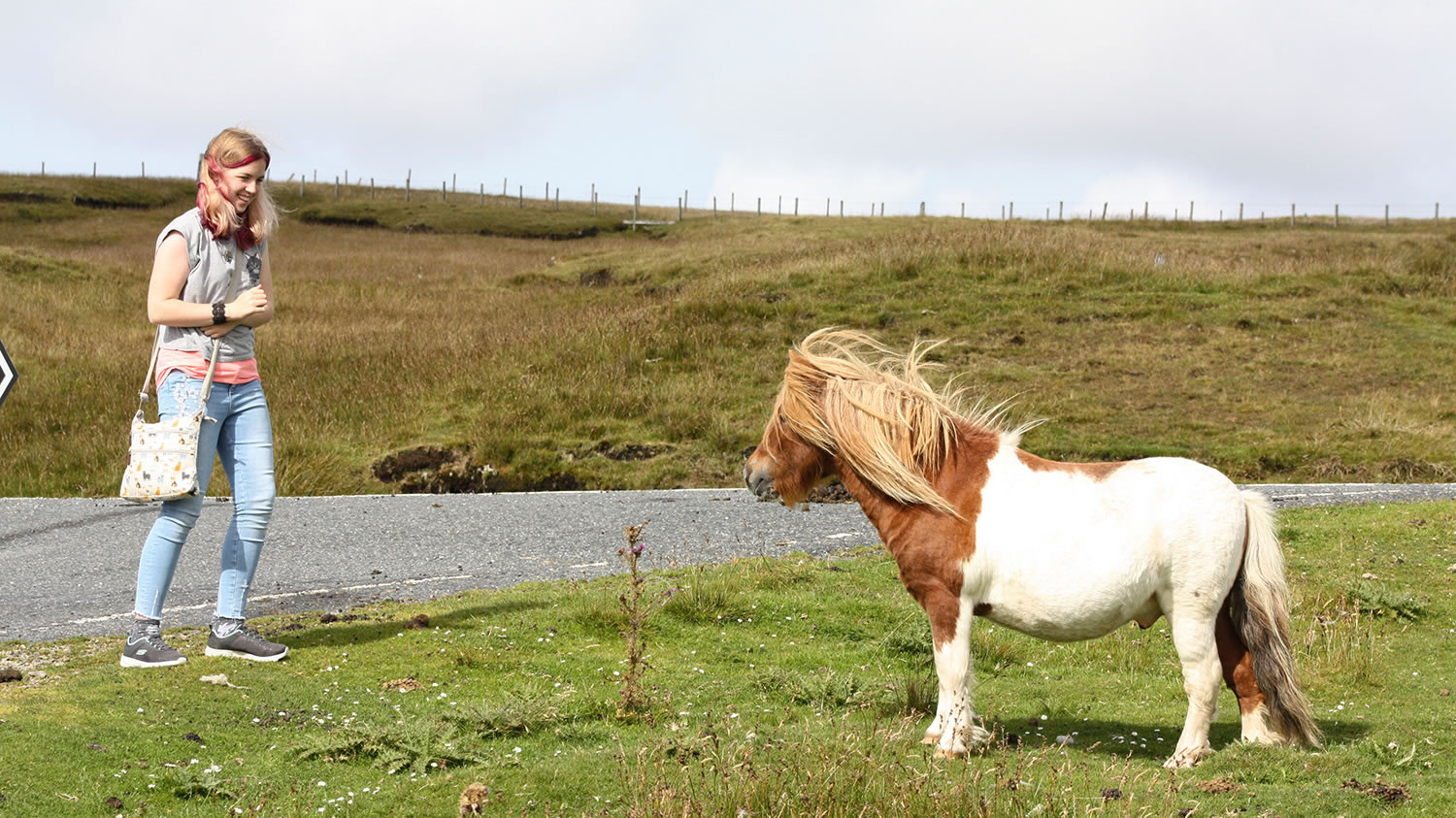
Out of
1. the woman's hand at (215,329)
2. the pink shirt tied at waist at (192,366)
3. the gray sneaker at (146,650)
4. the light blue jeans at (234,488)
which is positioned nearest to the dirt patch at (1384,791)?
the light blue jeans at (234,488)

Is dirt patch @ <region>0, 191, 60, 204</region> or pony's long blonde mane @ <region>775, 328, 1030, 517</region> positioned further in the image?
dirt patch @ <region>0, 191, 60, 204</region>

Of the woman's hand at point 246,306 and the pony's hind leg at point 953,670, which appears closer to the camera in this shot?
the pony's hind leg at point 953,670

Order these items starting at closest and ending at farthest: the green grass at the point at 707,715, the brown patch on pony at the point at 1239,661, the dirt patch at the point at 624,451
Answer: the green grass at the point at 707,715 < the brown patch on pony at the point at 1239,661 < the dirt patch at the point at 624,451

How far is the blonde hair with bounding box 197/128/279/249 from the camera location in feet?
23.6

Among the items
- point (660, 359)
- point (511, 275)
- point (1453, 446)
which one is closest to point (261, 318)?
point (660, 359)

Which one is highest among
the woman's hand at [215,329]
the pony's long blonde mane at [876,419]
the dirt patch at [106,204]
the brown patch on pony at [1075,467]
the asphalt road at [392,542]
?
the dirt patch at [106,204]

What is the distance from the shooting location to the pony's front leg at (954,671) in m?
5.82

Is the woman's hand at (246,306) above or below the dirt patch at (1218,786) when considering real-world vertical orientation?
above

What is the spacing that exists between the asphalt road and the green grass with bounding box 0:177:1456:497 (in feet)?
7.25

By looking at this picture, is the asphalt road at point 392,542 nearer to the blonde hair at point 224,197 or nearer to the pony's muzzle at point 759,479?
the blonde hair at point 224,197

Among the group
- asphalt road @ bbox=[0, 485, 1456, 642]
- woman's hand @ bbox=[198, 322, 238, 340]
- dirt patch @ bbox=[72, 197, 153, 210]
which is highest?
dirt patch @ bbox=[72, 197, 153, 210]

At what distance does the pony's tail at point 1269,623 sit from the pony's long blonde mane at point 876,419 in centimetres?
120

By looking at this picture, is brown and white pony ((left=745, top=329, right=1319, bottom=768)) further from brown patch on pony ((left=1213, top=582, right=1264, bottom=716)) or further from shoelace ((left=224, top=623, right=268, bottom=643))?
shoelace ((left=224, top=623, right=268, bottom=643))

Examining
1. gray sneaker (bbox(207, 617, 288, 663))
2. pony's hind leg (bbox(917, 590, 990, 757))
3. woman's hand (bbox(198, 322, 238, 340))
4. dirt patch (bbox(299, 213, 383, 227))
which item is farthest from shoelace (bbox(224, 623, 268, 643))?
dirt patch (bbox(299, 213, 383, 227))
